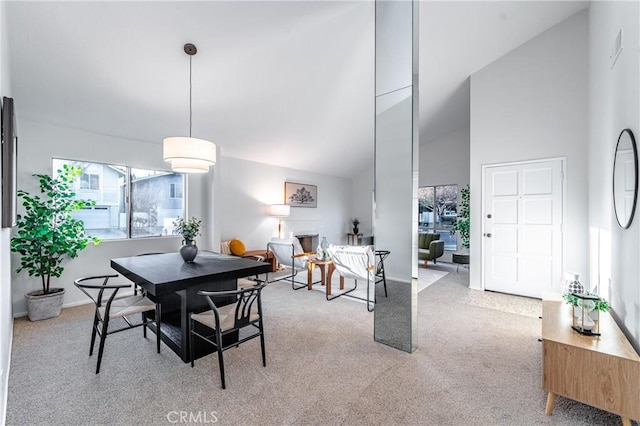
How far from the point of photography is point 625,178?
7.27ft

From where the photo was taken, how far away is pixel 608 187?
2.84m

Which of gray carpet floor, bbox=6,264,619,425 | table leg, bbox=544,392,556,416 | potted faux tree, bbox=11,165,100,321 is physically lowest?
gray carpet floor, bbox=6,264,619,425

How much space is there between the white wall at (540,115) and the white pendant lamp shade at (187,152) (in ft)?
13.6

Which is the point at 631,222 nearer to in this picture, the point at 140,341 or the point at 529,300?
the point at 529,300

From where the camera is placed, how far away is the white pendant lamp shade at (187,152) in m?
2.56

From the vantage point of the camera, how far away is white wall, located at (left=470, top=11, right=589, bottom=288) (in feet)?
12.8

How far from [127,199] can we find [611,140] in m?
5.97

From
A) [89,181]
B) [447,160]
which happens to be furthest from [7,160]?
[447,160]

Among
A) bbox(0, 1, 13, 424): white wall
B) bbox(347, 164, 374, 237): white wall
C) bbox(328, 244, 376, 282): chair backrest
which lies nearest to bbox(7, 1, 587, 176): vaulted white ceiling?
bbox(0, 1, 13, 424): white wall

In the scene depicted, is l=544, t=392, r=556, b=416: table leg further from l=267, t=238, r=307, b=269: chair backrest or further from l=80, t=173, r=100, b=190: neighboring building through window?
l=80, t=173, r=100, b=190: neighboring building through window

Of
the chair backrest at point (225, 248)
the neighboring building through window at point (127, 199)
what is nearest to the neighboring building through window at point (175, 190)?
the neighboring building through window at point (127, 199)

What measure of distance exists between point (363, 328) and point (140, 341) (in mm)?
2245

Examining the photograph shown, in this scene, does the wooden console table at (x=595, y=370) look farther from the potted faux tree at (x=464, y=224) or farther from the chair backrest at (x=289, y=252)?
the potted faux tree at (x=464, y=224)

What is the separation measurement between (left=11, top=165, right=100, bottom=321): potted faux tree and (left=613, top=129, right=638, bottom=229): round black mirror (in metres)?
5.40
